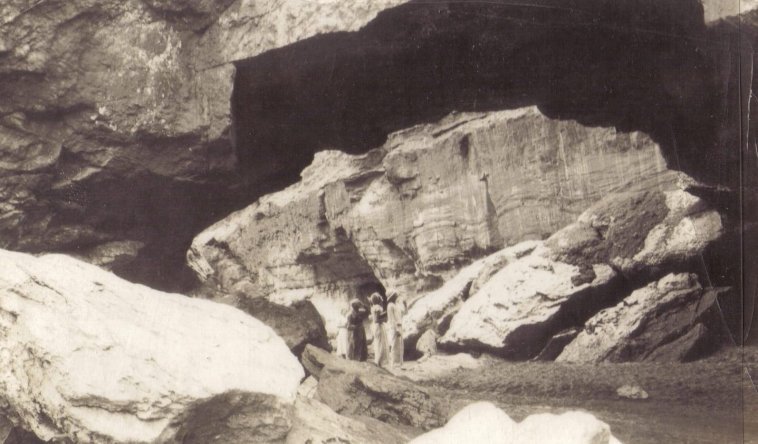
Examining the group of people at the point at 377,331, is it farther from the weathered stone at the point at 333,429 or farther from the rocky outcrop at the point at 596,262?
the weathered stone at the point at 333,429

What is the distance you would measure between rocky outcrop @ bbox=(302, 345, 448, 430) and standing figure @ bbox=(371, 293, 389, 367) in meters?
0.28

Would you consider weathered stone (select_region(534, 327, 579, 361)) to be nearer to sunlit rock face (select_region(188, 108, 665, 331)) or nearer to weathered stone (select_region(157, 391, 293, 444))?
sunlit rock face (select_region(188, 108, 665, 331))

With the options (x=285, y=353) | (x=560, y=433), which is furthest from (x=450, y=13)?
(x=560, y=433)

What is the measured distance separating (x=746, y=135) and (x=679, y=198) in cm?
37

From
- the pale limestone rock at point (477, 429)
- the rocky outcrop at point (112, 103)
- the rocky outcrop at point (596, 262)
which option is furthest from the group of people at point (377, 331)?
the pale limestone rock at point (477, 429)

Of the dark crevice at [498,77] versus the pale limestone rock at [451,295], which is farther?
the pale limestone rock at [451,295]

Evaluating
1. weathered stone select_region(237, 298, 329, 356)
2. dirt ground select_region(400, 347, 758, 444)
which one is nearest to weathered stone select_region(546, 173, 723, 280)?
dirt ground select_region(400, 347, 758, 444)

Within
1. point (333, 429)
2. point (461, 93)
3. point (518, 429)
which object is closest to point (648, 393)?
point (518, 429)

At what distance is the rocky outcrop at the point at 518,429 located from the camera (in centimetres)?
252

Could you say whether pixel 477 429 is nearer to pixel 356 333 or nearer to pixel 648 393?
pixel 648 393

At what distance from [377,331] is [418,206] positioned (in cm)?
72

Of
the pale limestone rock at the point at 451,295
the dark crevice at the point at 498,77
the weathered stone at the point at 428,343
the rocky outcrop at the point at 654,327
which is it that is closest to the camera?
the rocky outcrop at the point at 654,327

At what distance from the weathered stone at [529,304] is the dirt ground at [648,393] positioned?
12 cm

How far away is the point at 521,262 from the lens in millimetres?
3598
